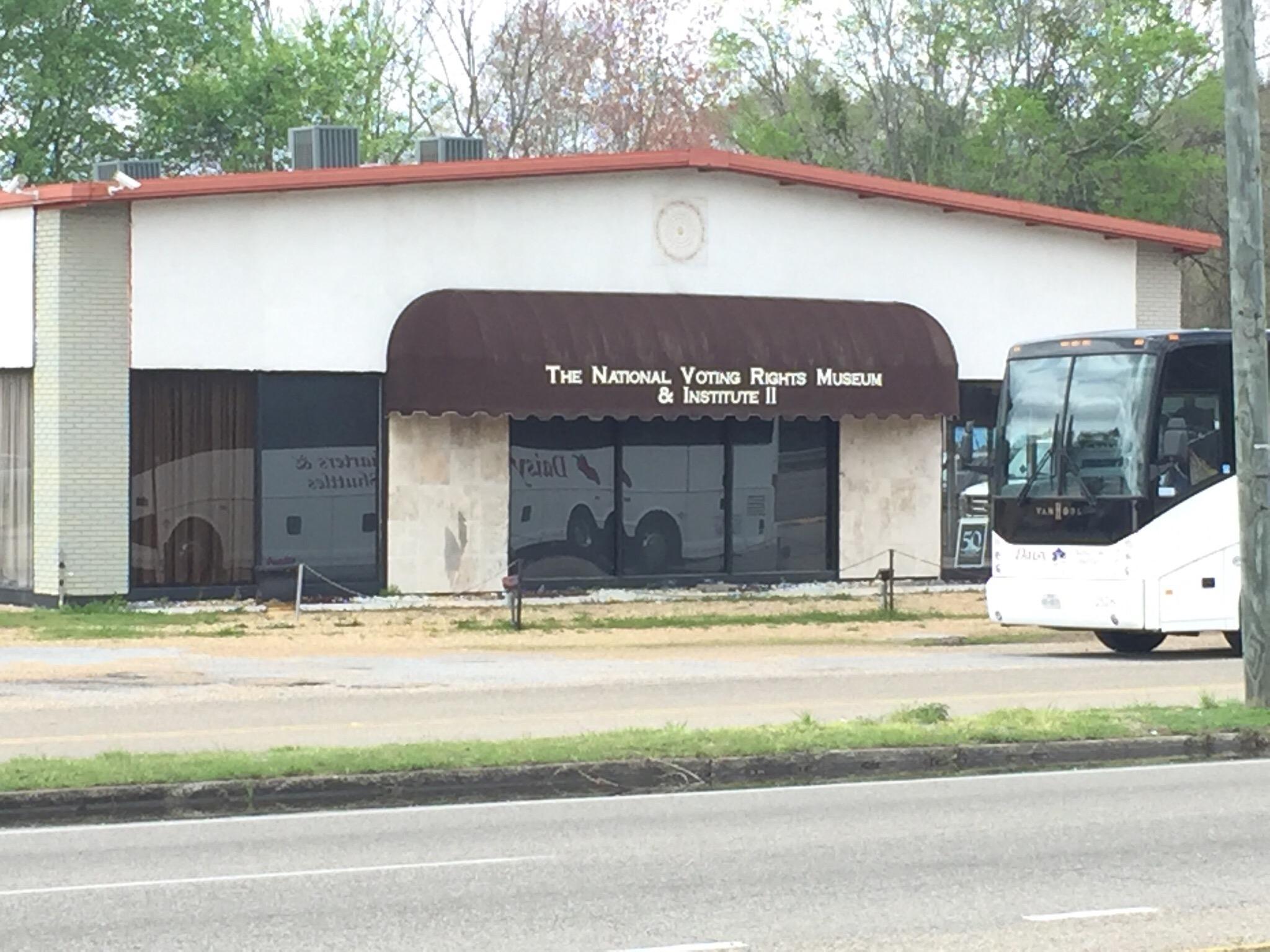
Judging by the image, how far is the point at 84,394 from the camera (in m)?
27.5

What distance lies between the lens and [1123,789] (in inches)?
548

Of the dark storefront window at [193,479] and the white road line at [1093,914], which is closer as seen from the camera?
the white road line at [1093,914]

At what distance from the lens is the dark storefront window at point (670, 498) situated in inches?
1208

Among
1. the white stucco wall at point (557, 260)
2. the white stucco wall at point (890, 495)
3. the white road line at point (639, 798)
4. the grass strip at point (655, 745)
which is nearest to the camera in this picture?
the white road line at point (639, 798)

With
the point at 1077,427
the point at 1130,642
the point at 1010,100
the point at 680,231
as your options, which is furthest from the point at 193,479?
the point at 1010,100

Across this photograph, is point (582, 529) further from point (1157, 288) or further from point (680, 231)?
point (1157, 288)

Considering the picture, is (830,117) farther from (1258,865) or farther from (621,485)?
(1258,865)

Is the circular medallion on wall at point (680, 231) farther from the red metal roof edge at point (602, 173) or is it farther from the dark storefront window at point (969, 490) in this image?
the dark storefront window at point (969, 490)

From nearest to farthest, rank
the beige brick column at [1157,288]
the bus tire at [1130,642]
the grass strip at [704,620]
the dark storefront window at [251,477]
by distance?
the bus tire at [1130,642] → the grass strip at [704,620] → the dark storefront window at [251,477] → the beige brick column at [1157,288]

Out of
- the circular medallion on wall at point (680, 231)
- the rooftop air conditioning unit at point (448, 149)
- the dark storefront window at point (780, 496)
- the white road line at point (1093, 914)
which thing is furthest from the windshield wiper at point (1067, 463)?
the white road line at point (1093, 914)

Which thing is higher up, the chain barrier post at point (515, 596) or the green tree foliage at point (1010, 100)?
the green tree foliage at point (1010, 100)

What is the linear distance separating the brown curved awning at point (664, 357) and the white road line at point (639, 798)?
48.8 ft

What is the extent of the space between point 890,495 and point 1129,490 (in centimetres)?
989

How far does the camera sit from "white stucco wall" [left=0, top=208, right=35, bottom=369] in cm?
2791
